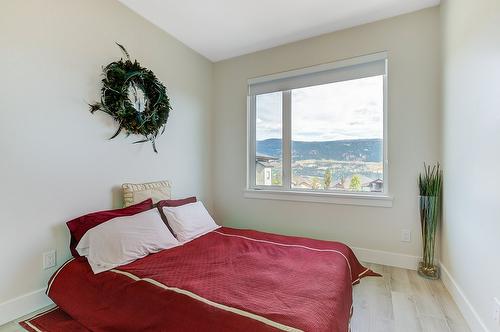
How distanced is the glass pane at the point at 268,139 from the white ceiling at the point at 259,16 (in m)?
0.73

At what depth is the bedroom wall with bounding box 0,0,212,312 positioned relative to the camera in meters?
1.67

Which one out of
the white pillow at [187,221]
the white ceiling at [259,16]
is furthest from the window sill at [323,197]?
the white ceiling at [259,16]

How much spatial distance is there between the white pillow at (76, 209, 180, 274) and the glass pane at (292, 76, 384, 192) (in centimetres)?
180

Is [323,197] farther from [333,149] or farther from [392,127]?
[392,127]

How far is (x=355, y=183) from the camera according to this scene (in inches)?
110

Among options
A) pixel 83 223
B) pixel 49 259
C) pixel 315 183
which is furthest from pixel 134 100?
pixel 315 183

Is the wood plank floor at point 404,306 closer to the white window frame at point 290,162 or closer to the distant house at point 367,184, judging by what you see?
the white window frame at point 290,162

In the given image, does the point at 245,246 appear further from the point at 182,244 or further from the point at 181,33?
the point at 181,33

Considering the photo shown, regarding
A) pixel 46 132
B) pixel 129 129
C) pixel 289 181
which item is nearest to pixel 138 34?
pixel 129 129

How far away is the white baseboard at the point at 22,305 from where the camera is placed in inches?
64.4

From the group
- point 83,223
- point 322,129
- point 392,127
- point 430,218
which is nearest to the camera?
point 83,223

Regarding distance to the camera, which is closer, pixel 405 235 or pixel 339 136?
pixel 405 235

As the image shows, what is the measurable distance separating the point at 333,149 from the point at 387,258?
1303 mm

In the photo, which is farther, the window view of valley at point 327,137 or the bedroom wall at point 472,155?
the window view of valley at point 327,137
